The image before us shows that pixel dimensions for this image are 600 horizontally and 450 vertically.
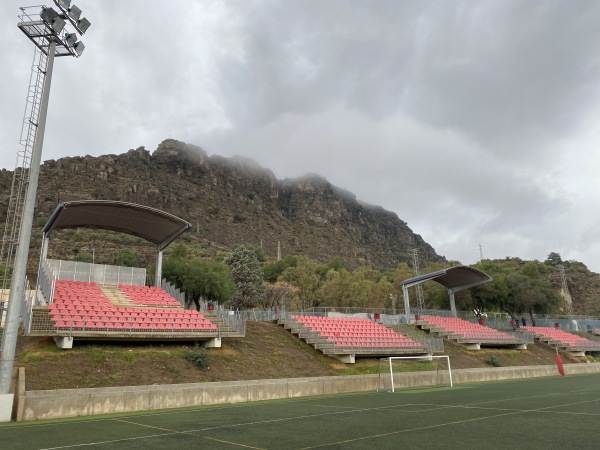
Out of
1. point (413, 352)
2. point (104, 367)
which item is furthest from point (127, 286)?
point (413, 352)

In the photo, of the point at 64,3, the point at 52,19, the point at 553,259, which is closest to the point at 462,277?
the point at 64,3

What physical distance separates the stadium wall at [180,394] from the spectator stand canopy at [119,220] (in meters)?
13.2

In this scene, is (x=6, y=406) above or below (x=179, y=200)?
below

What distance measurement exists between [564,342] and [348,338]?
28.3 meters

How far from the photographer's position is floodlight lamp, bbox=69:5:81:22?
1398 cm

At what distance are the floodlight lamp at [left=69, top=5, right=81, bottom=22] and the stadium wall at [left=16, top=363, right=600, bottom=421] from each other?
11894mm

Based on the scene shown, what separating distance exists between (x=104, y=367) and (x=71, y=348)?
2.01 metres

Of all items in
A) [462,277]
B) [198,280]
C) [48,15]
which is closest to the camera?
[48,15]

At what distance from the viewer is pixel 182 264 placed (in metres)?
43.1

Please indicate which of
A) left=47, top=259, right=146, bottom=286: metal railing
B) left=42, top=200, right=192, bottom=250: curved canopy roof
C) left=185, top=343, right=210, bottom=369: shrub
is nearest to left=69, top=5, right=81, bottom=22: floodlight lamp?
left=42, top=200, right=192, bottom=250: curved canopy roof

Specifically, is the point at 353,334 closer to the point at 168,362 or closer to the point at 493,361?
the point at 493,361

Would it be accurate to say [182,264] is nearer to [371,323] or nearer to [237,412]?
[371,323]

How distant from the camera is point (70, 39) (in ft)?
45.9

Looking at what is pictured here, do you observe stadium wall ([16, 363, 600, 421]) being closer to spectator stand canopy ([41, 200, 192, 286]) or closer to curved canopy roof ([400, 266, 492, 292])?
spectator stand canopy ([41, 200, 192, 286])
